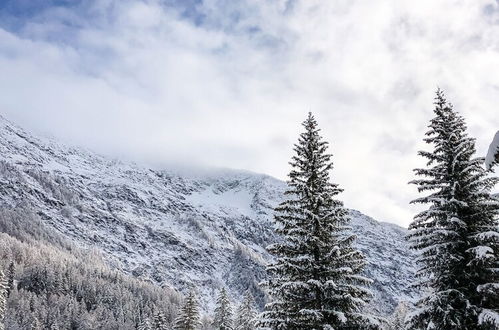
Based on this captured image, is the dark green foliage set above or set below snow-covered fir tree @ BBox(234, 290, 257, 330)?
below

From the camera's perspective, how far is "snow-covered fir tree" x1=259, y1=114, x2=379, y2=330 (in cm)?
1574

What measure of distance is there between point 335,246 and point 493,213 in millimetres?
5157

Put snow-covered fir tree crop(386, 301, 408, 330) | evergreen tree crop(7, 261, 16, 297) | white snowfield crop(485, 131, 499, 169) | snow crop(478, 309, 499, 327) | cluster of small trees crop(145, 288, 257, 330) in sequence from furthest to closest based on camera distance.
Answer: evergreen tree crop(7, 261, 16, 297), cluster of small trees crop(145, 288, 257, 330), snow-covered fir tree crop(386, 301, 408, 330), snow crop(478, 309, 499, 327), white snowfield crop(485, 131, 499, 169)

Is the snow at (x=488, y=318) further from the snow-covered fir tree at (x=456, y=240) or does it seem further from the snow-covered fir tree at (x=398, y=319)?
the snow-covered fir tree at (x=398, y=319)

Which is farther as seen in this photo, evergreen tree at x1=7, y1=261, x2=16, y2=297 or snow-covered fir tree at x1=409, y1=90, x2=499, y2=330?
evergreen tree at x1=7, y1=261, x2=16, y2=297

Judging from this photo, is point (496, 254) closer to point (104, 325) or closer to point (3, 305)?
point (3, 305)

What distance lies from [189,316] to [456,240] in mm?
31253

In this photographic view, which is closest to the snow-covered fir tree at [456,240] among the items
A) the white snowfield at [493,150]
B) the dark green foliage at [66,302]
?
the white snowfield at [493,150]

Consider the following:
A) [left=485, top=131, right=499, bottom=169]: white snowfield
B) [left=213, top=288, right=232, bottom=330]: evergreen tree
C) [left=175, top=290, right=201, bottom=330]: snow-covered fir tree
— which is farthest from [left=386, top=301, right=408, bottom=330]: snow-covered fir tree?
[left=175, top=290, right=201, bottom=330]: snow-covered fir tree

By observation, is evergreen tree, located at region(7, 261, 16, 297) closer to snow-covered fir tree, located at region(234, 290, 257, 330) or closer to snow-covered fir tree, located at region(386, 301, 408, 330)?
snow-covered fir tree, located at region(386, 301, 408, 330)

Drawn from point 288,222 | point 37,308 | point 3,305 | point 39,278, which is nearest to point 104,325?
point 37,308

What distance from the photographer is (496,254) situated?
49.9 ft

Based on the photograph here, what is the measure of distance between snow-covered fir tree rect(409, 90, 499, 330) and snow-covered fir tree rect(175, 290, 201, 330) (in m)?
28.9

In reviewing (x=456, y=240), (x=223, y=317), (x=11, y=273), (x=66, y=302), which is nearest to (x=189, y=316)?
(x=223, y=317)
